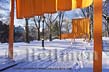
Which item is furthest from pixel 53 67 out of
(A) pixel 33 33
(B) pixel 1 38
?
(A) pixel 33 33

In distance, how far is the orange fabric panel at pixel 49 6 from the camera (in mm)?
10811

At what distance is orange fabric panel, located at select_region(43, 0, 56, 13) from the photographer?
10.8 m

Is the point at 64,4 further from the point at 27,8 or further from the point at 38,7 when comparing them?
the point at 27,8

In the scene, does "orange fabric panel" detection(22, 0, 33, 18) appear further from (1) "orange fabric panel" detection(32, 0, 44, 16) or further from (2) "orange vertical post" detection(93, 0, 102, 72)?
(2) "orange vertical post" detection(93, 0, 102, 72)

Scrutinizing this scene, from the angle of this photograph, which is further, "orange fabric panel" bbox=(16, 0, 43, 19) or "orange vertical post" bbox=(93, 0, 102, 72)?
"orange fabric panel" bbox=(16, 0, 43, 19)

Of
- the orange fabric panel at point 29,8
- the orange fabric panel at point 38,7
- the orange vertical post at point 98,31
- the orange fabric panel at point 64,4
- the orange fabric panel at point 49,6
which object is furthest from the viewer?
the orange fabric panel at point 29,8

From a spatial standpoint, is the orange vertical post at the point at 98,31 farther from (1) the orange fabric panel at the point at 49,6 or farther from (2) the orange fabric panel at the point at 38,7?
(2) the orange fabric panel at the point at 38,7

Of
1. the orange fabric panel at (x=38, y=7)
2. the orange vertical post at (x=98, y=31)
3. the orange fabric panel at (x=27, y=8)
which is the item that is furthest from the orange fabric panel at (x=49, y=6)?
the orange vertical post at (x=98, y=31)

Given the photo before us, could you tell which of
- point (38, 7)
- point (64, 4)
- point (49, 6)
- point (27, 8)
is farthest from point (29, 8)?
point (64, 4)

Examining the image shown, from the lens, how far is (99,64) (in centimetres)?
980

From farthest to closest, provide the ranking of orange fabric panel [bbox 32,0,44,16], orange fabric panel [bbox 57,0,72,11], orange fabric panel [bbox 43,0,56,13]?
orange fabric panel [bbox 32,0,44,16] → orange fabric panel [bbox 43,0,56,13] → orange fabric panel [bbox 57,0,72,11]

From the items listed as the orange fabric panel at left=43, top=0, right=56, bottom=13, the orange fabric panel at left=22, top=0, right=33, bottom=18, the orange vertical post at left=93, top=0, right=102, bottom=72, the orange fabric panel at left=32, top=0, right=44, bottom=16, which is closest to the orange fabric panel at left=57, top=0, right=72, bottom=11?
the orange fabric panel at left=43, top=0, right=56, bottom=13

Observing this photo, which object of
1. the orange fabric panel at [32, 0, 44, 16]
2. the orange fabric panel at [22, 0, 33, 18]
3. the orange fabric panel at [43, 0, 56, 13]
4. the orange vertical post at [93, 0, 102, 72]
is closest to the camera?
the orange vertical post at [93, 0, 102, 72]

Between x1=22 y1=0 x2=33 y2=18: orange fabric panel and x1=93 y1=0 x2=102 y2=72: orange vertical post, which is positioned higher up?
x1=22 y1=0 x2=33 y2=18: orange fabric panel
